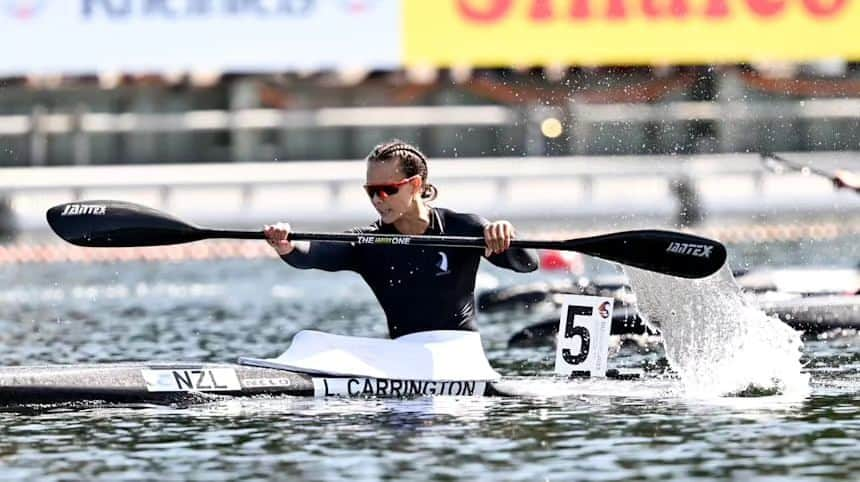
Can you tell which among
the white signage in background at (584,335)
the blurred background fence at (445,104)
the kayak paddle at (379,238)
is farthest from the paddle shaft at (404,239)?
the blurred background fence at (445,104)

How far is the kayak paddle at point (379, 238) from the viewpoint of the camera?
12992 millimetres

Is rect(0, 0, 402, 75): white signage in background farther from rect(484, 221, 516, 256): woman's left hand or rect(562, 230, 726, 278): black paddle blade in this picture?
rect(484, 221, 516, 256): woman's left hand

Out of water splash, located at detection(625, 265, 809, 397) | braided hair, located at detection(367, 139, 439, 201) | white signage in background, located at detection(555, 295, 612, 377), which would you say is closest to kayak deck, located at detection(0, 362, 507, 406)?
white signage in background, located at detection(555, 295, 612, 377)

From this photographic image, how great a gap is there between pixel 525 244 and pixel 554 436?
161 centimetres

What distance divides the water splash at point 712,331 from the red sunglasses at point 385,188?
2.22 meters

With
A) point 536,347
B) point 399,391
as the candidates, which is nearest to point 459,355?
point 399,391

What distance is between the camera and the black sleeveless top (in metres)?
13.2

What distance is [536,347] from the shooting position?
17547 mm

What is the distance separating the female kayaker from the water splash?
5.29 ft

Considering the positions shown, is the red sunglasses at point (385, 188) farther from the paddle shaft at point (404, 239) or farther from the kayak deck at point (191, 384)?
the kayak deck at point (191, 384)

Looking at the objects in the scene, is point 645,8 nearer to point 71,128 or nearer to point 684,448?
point 71,128

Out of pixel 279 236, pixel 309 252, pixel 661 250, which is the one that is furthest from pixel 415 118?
pixel 279 236

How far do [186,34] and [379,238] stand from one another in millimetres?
22891

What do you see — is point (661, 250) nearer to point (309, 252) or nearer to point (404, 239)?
point (404, 239)
